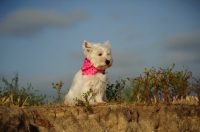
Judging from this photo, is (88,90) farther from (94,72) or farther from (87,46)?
(87,46)

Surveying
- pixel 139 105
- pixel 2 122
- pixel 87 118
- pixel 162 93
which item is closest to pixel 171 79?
pixel 162 93

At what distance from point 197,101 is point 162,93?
146cm

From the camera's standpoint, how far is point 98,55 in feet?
27.8

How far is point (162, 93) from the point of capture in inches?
408

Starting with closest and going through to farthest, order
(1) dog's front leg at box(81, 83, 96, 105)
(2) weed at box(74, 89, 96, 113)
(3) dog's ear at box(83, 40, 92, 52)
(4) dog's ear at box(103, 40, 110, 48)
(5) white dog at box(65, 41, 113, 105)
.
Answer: (2) weed at box(74, 89, 96, 113), (1) dog's front leg at box(81, 83, 96, 105), (5) white dog at box(65, 41, 113, 105), (3) dog's ear at box(83, 40, 92, 52), (4) dog's ear at box(103, 40, 110, 48)

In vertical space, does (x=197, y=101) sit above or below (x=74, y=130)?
above

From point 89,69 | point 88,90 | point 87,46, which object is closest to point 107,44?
point 87,46

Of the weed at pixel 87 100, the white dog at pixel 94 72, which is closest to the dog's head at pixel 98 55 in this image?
the white dog at pixel 94 72

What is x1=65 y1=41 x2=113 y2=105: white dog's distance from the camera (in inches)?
330

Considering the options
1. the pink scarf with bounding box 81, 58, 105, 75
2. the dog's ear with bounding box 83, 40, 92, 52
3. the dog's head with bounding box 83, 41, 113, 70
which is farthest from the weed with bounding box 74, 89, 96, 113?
the dog's ear with bounding box 83, 40, 92, 52

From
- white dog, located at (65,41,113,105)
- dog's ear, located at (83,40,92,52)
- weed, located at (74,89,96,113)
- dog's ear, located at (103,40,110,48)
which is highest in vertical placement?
dog's ear, located at (103,40,110,48)

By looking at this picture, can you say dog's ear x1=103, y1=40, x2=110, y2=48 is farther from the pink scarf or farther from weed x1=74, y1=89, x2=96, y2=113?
weed x1=74, y1=89, x2=96, y2=113

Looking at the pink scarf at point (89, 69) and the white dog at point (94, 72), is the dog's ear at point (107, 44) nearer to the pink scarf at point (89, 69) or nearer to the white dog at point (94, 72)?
the white dog at point (94, 72)

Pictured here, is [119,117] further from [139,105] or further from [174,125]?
[174,125]
